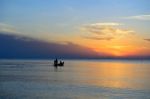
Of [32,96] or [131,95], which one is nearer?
[32,96]

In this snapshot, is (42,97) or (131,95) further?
(131,95)

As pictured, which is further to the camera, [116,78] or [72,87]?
[116,78]

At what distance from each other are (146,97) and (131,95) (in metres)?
1.79

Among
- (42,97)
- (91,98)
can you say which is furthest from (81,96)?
(42,97)

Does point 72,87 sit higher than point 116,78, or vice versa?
point 116,78

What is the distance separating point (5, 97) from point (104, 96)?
10.6 metres

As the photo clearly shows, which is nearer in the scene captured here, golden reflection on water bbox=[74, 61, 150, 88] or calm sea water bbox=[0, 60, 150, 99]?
calm sea water bbox=[0, 60, 150, 99]

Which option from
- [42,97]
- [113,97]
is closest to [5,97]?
[42,97]

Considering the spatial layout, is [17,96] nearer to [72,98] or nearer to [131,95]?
Result: [72,98]

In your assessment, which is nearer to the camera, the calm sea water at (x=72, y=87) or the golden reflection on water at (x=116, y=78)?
the calm sea water at (x=72, y=87)

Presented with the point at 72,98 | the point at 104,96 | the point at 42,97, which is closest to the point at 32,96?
the point at 42,97

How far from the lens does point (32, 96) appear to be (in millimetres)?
→ 34406

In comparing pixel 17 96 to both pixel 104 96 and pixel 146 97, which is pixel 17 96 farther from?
pixel 146 97

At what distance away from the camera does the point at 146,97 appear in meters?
35.7
